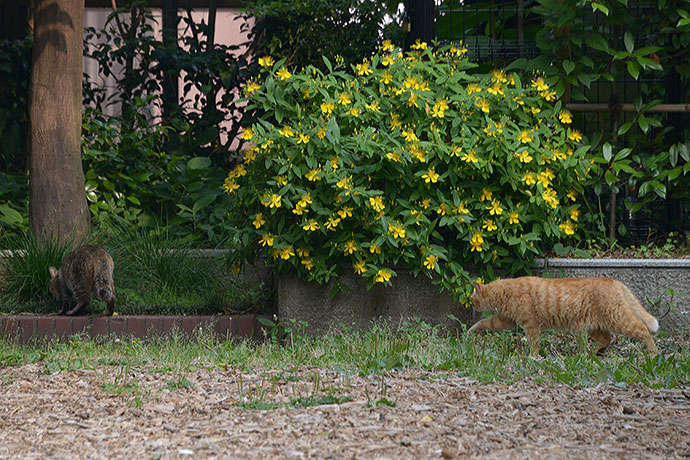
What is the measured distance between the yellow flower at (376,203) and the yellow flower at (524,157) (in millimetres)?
1081

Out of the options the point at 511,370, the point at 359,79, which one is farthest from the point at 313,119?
the point at 511,370

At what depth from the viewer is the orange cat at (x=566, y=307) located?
5.12 m

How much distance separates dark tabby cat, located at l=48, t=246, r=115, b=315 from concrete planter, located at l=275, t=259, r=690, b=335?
134cm

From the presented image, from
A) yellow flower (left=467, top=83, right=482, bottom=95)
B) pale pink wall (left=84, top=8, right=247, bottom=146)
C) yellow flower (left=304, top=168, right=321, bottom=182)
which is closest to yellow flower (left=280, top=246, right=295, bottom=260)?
yellow flower (left=304, top=168, right=321, bottom=182)

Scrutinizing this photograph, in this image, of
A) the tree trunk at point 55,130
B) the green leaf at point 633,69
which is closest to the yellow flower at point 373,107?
the green leaf at point 633,69

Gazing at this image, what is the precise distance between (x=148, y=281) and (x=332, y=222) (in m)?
2.06

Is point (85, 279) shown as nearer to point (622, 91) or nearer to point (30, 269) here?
point (30, 269)

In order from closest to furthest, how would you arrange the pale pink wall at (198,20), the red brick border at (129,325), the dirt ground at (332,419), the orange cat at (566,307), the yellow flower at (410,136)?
the dirt ground at (332,419) → the orange cat at (566,307) → the yellow flower at (410,136) → the red brick border at (129,325) → the pale pink wall at (198,20)

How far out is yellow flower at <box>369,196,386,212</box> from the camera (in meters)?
5.42

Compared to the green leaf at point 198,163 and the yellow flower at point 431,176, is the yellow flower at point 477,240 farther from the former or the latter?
the green leaf at point 198,163

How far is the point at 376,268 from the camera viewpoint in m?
5.54

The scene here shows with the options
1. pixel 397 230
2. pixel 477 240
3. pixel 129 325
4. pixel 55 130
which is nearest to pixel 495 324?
pixel 477 240

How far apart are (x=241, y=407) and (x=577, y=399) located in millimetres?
1629

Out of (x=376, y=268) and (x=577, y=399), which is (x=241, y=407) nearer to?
(x=577, y=399)
